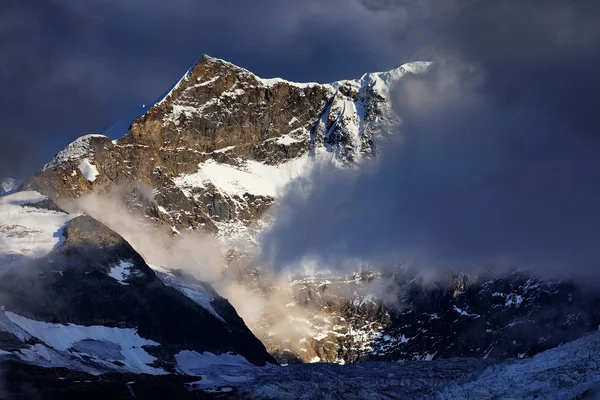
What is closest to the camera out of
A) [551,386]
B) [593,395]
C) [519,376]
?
[593,395]

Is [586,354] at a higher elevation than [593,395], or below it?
higher

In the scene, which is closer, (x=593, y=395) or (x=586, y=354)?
(x=593, y=395)

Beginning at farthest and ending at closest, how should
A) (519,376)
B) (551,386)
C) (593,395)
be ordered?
(519,376) < (551,386) < (593,395)

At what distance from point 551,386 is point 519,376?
12957 mm

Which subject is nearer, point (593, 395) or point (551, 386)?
point (593, 395)

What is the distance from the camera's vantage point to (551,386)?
185250 mm

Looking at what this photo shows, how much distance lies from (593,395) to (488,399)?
2340 centimetres

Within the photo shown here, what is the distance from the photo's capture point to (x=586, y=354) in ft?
634

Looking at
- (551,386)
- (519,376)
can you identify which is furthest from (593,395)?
(519,376)

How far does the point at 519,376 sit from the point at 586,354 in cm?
1272

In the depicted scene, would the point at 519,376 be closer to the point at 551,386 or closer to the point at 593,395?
the point at 551,386

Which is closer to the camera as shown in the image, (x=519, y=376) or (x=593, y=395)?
(x=593, y=395)

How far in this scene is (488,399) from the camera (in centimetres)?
19162

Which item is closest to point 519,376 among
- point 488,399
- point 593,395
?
point 488,399
